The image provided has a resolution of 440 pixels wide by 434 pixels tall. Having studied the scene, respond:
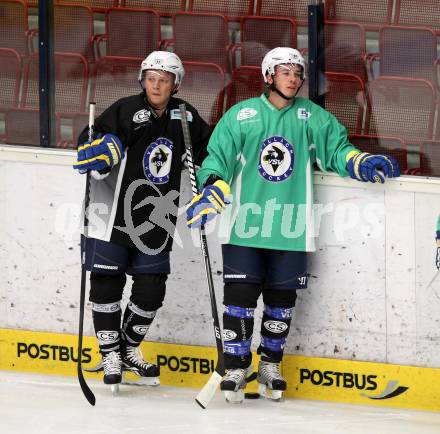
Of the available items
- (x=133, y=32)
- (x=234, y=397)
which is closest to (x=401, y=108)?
(x=133, y=32)

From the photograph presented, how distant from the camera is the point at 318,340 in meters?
5.20

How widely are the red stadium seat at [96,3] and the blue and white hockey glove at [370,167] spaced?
1217 mm

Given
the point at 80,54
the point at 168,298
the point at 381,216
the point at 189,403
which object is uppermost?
the point at 80,54

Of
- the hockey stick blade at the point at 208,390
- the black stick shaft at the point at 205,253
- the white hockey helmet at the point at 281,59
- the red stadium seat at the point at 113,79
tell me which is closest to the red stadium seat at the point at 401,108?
the white hockey helmet at the point at 281,59

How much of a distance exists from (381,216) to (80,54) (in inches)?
55.8

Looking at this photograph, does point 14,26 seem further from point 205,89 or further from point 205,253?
point 205,253

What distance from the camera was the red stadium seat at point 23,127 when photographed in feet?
18.0

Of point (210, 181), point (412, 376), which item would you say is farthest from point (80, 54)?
point (412, 376)

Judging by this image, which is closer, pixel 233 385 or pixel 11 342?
pixel 233 385

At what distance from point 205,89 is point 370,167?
84 cm

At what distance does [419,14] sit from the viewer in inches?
198

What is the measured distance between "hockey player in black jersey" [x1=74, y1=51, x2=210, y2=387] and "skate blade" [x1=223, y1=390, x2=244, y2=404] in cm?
43

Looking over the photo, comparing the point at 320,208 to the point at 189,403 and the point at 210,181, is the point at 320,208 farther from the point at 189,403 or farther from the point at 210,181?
the point at 189,403

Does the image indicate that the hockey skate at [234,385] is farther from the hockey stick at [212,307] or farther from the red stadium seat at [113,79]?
the red stadium seat at [113,79]
